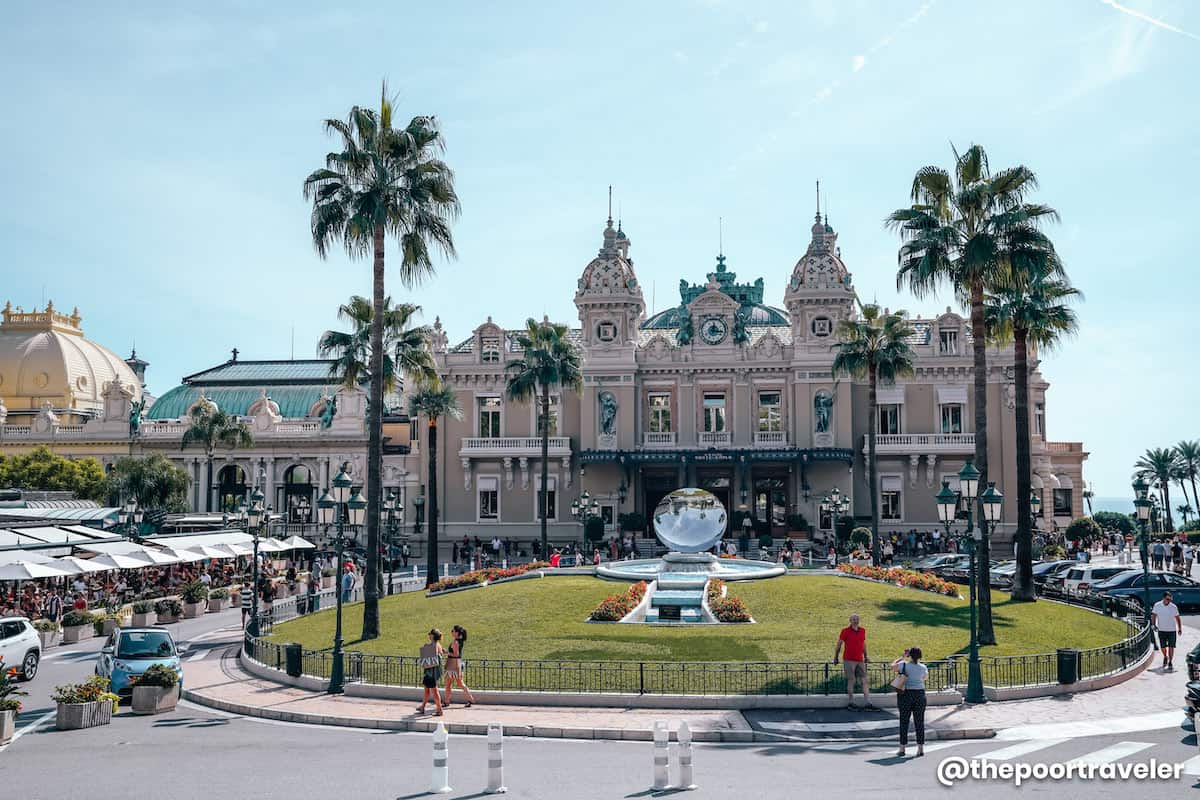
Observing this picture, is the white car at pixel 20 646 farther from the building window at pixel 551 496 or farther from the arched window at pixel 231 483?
the arched window at pixel 231 483

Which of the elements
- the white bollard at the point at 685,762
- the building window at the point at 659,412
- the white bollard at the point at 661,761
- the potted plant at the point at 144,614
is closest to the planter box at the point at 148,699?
the white bollard at the point at 661,761

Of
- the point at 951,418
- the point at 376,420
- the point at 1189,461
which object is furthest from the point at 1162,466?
the point at 376,420

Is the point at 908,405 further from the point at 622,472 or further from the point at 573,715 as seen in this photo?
the point at 573,715

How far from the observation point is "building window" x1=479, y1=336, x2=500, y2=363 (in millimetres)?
68062

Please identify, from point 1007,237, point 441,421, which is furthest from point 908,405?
point 1007,237

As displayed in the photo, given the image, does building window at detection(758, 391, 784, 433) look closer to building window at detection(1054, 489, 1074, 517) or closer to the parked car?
building window at detection(1054, 489, 1074, 517)

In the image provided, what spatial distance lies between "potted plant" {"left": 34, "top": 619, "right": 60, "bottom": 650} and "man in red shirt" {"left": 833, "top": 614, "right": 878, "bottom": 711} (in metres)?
24.6

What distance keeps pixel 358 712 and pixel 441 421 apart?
4866 centimetres

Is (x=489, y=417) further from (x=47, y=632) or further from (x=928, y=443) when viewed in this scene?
(x=47, y=632)

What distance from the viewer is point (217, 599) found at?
140 ft

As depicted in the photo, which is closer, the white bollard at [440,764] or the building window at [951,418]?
the white bollard at [440,764]

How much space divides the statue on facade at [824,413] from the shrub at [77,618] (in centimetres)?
4121

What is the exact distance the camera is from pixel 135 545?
41438 mm

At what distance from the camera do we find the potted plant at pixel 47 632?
32.3 meters
